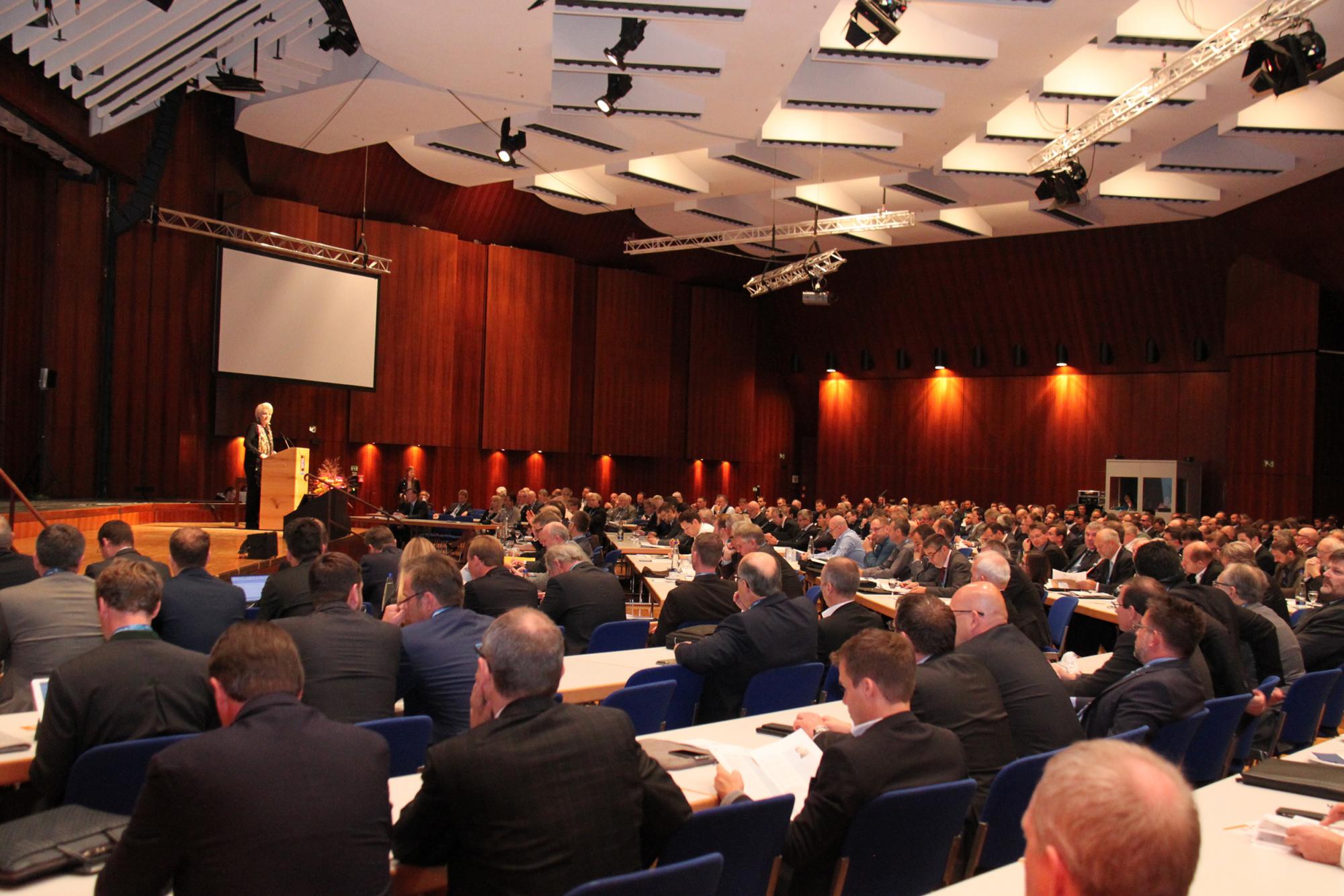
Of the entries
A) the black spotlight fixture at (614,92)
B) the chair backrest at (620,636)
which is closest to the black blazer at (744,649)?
the chair backrest at (620,636)

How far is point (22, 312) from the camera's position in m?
14.0

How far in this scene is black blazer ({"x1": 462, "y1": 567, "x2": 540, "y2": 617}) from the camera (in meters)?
6.04

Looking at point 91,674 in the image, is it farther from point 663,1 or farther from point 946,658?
point 663,1

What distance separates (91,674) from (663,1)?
7527mm

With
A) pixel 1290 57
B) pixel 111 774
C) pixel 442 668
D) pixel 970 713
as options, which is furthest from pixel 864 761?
pixel 1290 57

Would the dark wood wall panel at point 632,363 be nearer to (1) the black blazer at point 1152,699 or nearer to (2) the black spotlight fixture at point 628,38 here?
(2) the black spotlight fixture at point 628,38

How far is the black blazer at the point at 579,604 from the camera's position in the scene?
647 cm

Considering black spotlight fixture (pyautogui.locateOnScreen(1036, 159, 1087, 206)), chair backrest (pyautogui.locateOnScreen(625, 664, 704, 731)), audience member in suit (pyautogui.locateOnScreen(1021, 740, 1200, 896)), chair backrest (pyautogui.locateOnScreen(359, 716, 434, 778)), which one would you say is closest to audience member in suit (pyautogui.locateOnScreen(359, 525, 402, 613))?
chair backrest (pyautogui.locateOnScreen(625, 664, 704, 731))

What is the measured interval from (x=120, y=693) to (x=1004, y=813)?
2.66m

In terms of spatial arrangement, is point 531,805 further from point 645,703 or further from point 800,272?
point 800,272

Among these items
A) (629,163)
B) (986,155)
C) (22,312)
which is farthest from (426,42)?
(986,155)

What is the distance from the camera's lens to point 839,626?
591cm

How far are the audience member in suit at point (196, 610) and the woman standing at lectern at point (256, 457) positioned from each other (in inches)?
316

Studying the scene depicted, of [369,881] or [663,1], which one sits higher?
[663,1]
